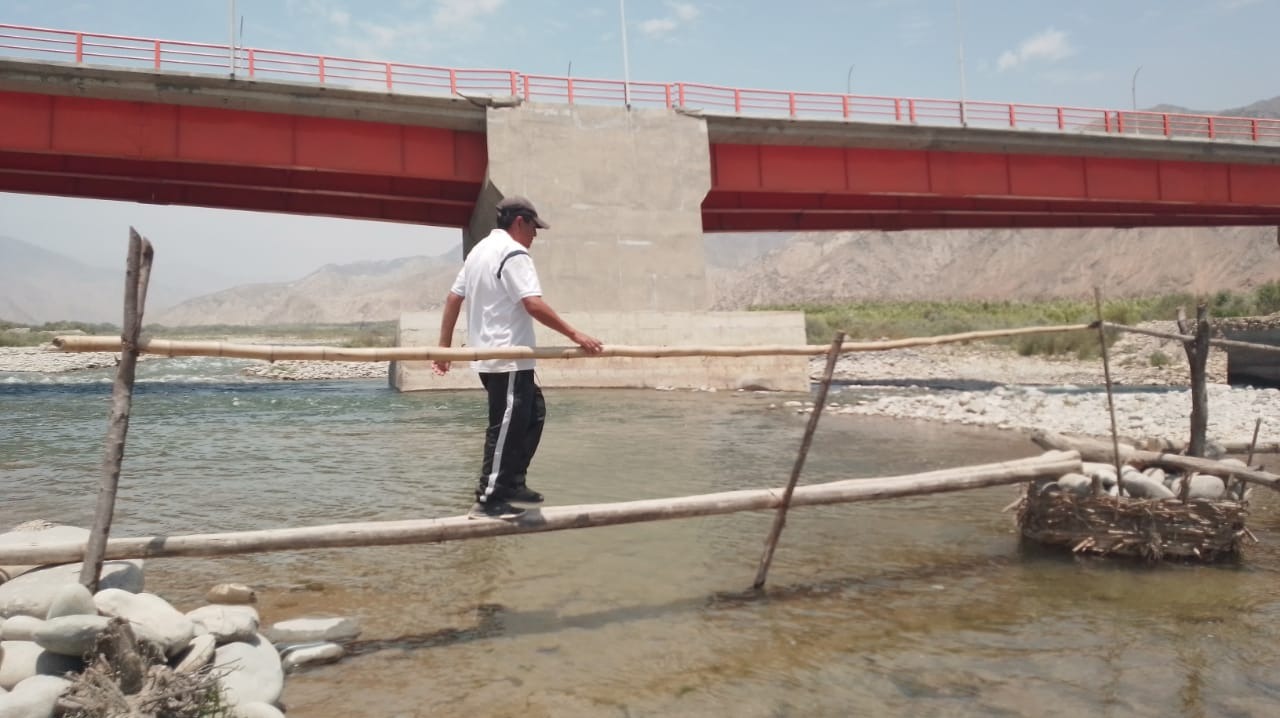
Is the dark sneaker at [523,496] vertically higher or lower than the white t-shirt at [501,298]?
lower

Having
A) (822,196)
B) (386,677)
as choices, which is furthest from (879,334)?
(386,677)

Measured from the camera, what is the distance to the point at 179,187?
2578 cm

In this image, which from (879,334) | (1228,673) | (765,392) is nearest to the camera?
(1228,673)

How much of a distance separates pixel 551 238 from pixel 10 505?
17.1 meters

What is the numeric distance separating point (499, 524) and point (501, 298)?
49.4 inches

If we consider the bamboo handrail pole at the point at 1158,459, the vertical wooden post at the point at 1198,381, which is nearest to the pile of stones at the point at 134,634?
the bamboo handrail pole at the point at 1158,459

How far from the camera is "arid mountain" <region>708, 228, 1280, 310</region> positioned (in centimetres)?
8581

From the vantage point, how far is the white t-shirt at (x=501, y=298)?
178 inches

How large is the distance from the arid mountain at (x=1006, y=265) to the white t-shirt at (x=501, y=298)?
259 feet

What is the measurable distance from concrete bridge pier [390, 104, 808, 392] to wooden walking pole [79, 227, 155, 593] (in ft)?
58.8

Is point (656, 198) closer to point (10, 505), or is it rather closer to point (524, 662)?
point (10, 505)

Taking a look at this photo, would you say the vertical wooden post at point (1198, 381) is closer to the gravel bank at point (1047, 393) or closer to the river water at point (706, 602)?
the river water at point (706, 602)

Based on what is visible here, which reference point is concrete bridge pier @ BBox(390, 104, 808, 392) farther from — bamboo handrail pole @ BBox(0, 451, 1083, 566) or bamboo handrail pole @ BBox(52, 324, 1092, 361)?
bamboo handrail pole @ BBox(52, 324, 1092, 361)

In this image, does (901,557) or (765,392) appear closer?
(901,557)
